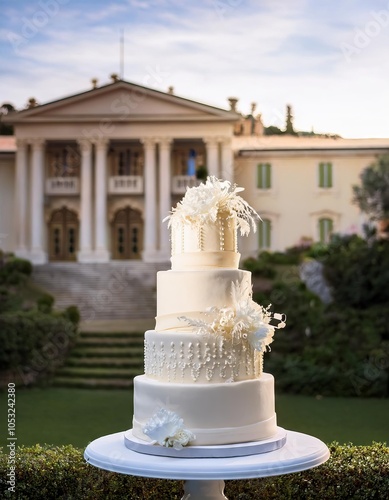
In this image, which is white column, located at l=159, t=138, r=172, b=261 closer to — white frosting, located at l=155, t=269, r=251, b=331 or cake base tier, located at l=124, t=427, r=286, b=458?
white frosting, located at l=155, t=269, r=251, b=331

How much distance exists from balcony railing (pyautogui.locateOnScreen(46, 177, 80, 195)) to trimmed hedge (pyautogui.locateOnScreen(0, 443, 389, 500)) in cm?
2469

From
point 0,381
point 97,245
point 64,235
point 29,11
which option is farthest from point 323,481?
point 64,235

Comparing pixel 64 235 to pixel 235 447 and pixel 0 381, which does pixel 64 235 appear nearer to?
pixel 0 381

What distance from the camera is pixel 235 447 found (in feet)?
16.5

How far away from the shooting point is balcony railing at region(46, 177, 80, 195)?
30.7 meters

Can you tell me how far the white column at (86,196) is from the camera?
29.7 meters

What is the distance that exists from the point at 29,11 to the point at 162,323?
10.9 m

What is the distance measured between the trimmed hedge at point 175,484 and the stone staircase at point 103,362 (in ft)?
29.5

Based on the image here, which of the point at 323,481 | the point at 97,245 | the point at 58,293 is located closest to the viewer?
the point at 323,481

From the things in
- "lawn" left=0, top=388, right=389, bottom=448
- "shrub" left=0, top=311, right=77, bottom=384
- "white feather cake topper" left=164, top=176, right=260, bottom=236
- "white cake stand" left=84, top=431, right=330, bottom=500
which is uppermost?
"white feather cake topper" left=164, top=176, right=260, bottom=236

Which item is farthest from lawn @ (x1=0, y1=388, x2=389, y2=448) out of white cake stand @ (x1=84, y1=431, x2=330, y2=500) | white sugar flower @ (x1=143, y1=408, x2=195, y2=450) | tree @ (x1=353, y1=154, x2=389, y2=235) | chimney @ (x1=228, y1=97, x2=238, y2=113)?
chimney @ (x1=228, y1=97, x2=238, y2=113)

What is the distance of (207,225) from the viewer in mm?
5410

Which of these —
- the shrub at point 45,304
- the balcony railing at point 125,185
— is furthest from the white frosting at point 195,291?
the balcony railing at point 125,185

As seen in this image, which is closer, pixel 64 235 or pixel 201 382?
pixel 201 382
